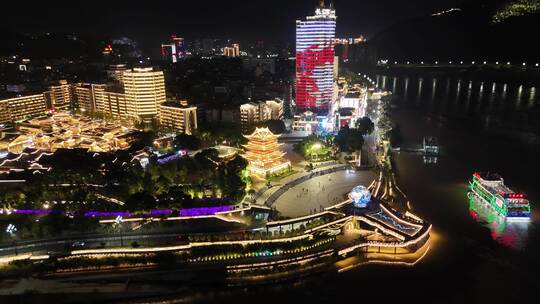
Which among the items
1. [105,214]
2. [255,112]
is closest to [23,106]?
[255,112]

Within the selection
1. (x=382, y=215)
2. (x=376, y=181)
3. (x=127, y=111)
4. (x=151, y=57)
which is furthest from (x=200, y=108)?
(x=151, y=57)

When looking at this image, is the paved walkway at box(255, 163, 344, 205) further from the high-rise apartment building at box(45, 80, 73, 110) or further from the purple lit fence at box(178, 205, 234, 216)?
the high-rise apartment building at box(45, 80, 73, 110)

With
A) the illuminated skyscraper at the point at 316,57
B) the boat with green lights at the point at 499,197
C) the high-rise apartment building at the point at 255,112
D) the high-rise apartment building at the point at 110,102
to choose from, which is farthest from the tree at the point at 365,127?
the high-rise apartment building at the point at 110,102

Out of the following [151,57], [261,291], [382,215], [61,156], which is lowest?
[261,291]

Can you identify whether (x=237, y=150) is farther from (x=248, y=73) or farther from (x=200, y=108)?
(x=248, y=73)

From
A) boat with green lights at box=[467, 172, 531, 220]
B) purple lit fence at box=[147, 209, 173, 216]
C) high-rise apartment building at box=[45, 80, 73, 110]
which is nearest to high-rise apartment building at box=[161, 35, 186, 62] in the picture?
high-rise apartment building at box=[45, 80, 73, 110]

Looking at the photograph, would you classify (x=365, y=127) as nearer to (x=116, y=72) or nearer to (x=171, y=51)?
(x=116, y=72)
